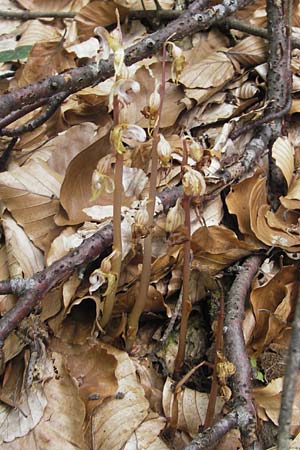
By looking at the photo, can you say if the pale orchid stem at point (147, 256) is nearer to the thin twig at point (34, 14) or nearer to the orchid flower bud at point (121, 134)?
the orchid flower bud at point (121, 134)

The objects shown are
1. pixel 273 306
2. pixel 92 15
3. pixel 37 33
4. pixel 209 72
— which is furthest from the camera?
pixel 37 33

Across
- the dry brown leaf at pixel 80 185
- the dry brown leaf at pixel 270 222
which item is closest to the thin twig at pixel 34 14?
the dry brown leaf at pixel 80 185

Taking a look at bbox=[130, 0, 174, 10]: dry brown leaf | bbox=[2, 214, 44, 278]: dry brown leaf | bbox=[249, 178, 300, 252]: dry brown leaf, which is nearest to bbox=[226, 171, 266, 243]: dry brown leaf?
bbox=[249, 178, 300, 252]: dry brown leaf

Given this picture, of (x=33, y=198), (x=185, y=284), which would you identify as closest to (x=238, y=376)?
(x=185, y=284)

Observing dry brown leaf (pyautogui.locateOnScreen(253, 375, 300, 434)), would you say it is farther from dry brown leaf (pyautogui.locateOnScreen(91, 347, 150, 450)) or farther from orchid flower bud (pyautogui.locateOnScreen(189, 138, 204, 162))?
orchid flower bud (pyautogui.locateOnScreen(189, 138, 204, 162))

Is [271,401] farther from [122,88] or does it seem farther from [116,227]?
[122,88]

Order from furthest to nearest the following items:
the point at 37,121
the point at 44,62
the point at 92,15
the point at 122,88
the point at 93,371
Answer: the point at 92,15, the point at 44,62, the point at 37,121, the point at 93,371, the point at 122,88

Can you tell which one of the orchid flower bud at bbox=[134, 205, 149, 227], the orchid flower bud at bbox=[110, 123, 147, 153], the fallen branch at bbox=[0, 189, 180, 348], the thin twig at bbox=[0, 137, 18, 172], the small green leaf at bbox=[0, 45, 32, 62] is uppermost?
the orchid flower bud at bbox=[110, 123, 147, 153]
